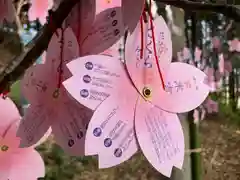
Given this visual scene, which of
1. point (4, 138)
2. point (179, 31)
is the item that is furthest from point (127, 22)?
point (179, 31)

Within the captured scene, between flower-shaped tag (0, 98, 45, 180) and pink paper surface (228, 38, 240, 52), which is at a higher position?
pink paper surface (228, 38, 240, 52)

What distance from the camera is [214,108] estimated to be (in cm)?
70

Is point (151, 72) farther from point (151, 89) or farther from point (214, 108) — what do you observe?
point (214, 108)

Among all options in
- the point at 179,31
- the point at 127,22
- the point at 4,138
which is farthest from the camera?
the point at 179,31

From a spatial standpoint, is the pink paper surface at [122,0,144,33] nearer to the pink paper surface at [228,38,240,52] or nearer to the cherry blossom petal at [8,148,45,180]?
the cherry blossom petal at [8,148,45,180]

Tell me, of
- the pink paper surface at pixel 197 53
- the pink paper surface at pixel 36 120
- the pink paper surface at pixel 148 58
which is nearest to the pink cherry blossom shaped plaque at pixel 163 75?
the pink paper surface at pixel 148 58

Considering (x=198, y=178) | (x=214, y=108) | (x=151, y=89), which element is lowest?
(x=198, y=178)

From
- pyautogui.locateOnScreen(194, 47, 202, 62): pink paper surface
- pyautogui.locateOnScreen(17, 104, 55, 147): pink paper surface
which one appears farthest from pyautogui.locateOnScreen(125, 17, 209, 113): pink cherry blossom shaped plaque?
pyautogui.locateOnScreen(194, 47, 202, 62): pink paper surface

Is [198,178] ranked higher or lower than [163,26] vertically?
lower

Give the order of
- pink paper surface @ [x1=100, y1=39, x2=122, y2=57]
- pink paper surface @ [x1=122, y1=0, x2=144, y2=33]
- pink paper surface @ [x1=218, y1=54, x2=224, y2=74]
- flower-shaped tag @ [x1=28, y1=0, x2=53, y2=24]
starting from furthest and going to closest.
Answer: pink paper surface @ [x1=218, y1=54, x2=224, y2=74] → flower-shaped tag @ [x1=28, y1=0, x2=53, y2=24] → pink paper surface @ [x1=100, y1=39, x2=122, y2=57] → pink paper surface @ [x1=122, y1=0, x2=144, y2=33]

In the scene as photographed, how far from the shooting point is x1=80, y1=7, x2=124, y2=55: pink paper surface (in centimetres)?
37

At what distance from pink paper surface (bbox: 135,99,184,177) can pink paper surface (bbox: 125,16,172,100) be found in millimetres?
15

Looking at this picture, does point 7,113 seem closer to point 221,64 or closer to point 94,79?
point 94,79

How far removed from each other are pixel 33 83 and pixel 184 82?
15 cm
